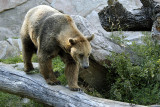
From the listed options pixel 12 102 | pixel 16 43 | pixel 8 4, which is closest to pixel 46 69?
pixel 12 102

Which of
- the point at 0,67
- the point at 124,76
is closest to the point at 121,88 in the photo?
the point at 124,76

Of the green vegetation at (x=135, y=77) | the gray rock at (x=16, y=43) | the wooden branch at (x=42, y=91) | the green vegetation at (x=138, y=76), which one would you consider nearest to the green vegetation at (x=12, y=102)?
the green vegetation at (x=135, y=77)

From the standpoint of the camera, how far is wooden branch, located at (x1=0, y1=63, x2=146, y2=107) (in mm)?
4652

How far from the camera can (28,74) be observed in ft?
19.0

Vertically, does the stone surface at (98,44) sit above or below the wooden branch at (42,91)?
above

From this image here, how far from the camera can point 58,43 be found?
514 cm

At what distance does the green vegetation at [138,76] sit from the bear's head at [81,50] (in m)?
1.15

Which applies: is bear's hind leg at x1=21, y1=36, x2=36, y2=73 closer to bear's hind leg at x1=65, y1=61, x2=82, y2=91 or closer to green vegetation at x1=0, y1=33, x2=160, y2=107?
green vegetation at x1=0, y1=33, x2=160, y2=107

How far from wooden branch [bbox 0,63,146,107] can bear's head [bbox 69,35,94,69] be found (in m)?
0.62

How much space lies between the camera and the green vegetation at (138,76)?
220 inches

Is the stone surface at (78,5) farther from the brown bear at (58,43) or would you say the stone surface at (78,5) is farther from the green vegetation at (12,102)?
the green vegetation at (12,102)

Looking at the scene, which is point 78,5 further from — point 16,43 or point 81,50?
point 81,50

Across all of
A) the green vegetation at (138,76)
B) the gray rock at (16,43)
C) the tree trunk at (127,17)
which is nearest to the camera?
Result: the green vegetation at (138,76)

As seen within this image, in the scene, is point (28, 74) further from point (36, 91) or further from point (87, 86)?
point (87, 86)
